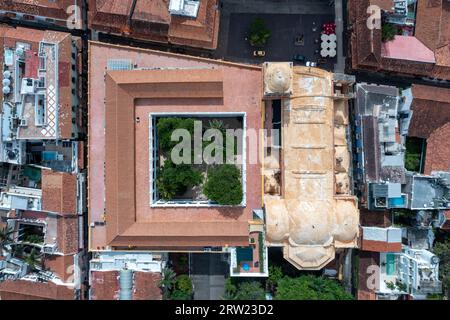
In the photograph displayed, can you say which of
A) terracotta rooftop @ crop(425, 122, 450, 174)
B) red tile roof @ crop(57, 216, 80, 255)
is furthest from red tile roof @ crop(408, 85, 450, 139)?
red tile roof @ crop(57, 216, 80, 255)

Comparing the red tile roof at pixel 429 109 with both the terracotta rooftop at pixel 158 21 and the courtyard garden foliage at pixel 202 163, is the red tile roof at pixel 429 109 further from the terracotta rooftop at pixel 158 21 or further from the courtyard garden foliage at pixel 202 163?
the terracotta rooftop at pixel 158 21

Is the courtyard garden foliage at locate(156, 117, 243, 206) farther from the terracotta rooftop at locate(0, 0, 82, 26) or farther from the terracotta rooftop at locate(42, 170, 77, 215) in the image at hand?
the terracotta rooftop at locate(0, 0, 82, 26)

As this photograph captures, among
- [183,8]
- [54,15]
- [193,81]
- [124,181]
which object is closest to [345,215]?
[193,81]

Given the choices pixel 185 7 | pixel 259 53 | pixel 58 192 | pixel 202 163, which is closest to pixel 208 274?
pixel 202 163

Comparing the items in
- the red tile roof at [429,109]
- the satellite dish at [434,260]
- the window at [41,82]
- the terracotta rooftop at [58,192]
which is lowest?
the satellite dish at [434,260]

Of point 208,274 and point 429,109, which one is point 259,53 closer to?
point 429,109

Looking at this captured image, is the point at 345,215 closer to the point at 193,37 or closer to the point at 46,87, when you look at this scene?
the point at 193,37

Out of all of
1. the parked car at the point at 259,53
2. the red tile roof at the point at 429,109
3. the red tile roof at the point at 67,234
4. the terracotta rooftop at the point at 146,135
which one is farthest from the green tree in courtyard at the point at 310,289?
the parked car at the point at 259,53

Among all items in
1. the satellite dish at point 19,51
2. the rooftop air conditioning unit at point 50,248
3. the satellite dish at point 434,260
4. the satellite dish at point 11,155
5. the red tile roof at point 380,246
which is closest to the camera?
the satellite dish at point 434,260
